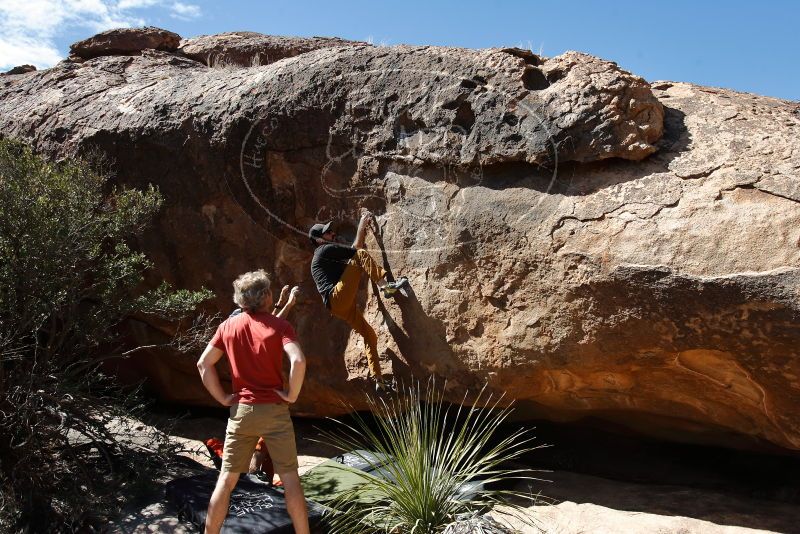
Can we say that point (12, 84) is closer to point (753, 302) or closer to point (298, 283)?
point (298, 283)

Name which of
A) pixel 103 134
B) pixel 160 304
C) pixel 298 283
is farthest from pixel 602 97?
pixel 103 134

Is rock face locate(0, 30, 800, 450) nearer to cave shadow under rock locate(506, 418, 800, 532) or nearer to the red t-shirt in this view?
cave shadow under rock locate(506, 418, 800, 532)

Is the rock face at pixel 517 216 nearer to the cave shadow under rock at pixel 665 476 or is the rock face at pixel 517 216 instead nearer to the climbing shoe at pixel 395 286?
the climbing shoe at pixel 395 286

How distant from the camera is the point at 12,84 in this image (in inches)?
349

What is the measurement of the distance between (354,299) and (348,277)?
0.18 m

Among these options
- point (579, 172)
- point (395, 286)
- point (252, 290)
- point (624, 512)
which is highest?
point (579, 172)

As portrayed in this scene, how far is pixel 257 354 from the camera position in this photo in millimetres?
4336

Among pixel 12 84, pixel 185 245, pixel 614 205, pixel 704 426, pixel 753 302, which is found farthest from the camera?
pixel 12 84

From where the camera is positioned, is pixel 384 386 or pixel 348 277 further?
pixel 384 386

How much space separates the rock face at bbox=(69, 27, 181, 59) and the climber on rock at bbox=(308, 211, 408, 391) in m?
4.74

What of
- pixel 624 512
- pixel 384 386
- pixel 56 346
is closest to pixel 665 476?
pixel 624 512

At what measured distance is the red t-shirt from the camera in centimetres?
434

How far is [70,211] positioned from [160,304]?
964 millimetres

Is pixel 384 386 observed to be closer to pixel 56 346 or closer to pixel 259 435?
pixel 259 435
